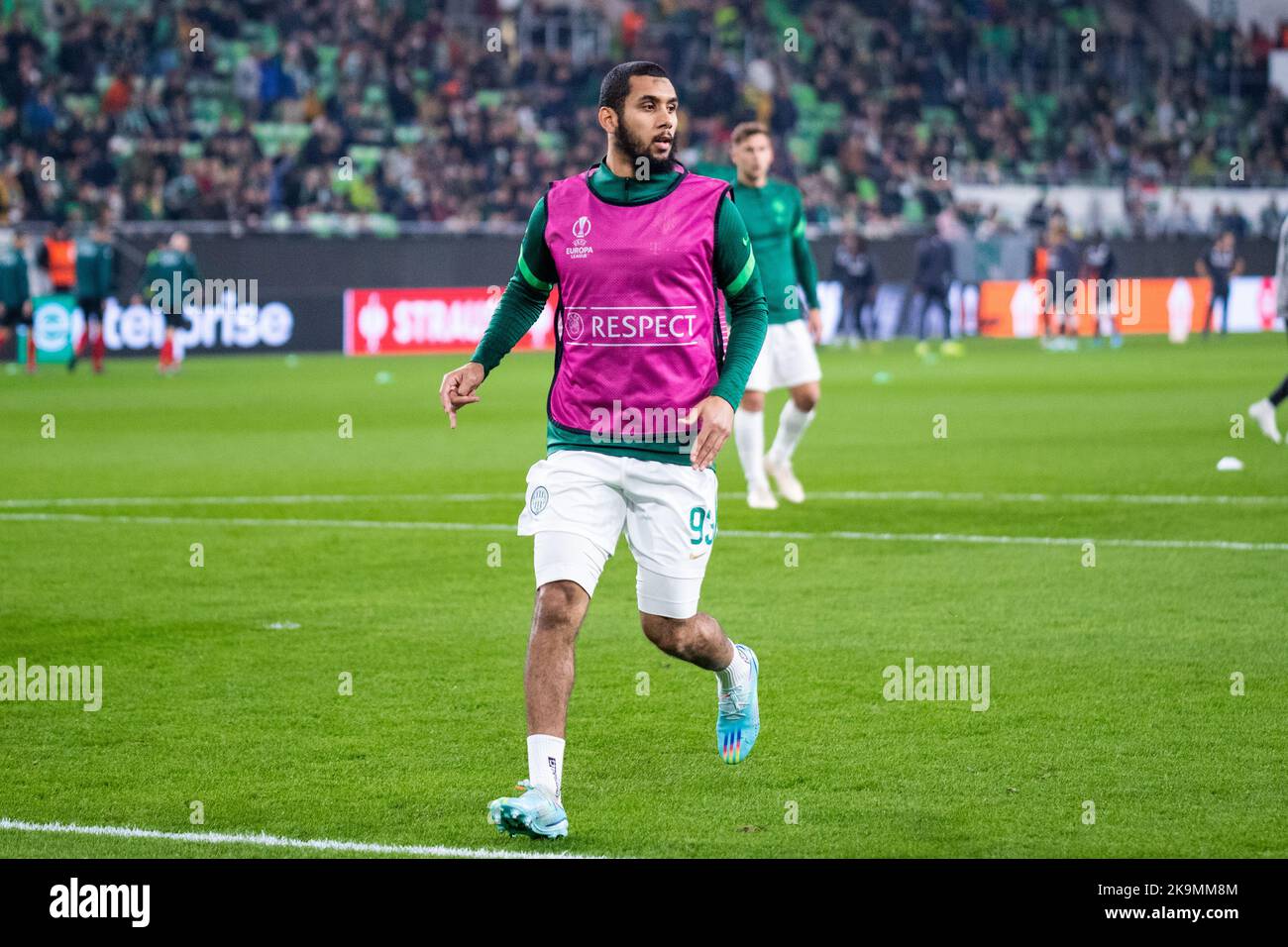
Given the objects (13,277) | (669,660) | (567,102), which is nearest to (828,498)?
(669,660)

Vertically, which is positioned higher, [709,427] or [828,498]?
[709,427]

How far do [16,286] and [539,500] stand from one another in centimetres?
2291

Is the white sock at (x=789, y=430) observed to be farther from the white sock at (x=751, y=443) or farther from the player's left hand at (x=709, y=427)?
the player's left hand at (x=709, y=427)

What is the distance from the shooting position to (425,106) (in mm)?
35844

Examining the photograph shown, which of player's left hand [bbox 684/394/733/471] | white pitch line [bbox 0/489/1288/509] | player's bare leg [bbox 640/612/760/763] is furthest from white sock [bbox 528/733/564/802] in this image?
white pitch line [bbox 0/489/1288/509]

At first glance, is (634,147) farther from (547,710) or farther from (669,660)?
(669,660)

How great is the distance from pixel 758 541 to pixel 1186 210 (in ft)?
→ 107

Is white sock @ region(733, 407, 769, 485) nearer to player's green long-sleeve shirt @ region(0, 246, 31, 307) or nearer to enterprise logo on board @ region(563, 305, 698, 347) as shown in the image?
enterprise logo on board @ region(563, 305, 698, 347)

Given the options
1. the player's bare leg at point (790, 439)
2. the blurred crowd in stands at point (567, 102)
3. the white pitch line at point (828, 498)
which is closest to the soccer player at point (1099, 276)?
the blurred crowd in stands at point (567, 102)

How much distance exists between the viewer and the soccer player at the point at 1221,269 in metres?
36.8

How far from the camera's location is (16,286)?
88.6ft

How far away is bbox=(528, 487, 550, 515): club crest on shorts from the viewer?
230 inches

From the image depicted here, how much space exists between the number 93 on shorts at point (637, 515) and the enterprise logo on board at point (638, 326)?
35 centimetres
